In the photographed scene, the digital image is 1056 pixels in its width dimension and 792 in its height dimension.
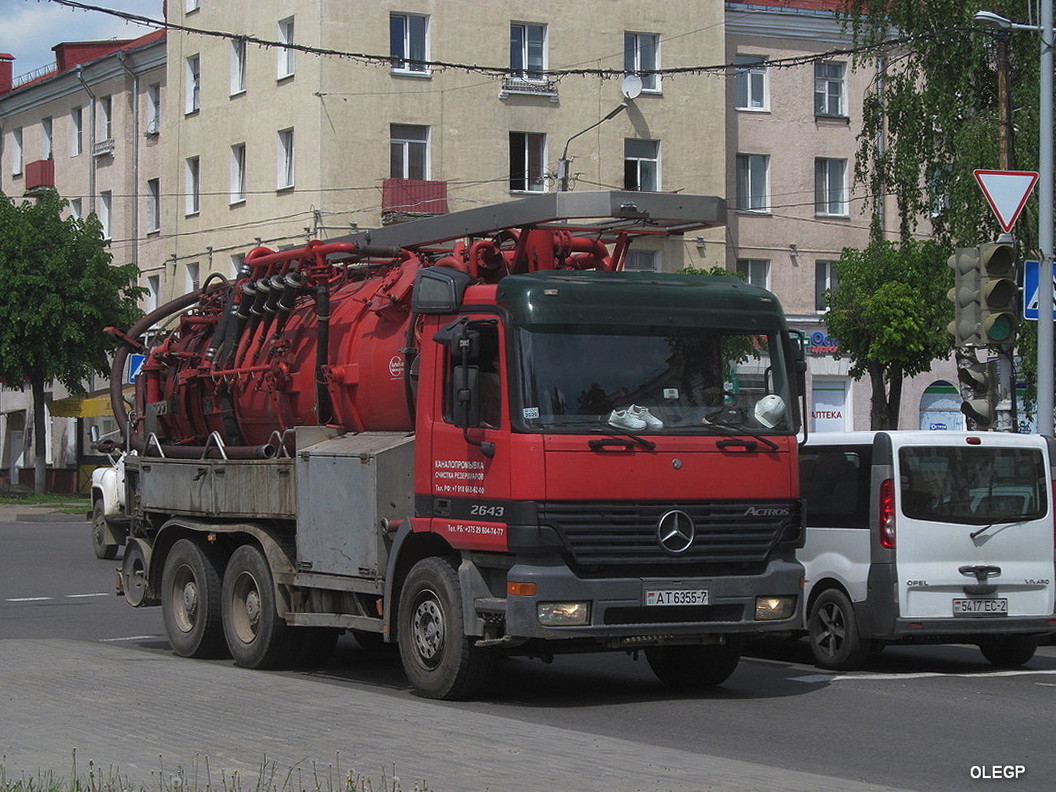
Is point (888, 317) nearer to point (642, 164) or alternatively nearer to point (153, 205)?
point (642, 164)

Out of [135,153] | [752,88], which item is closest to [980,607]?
[752,88]

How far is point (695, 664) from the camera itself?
42.2ft

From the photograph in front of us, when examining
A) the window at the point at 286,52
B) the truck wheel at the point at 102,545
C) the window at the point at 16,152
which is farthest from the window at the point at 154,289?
the truck wheel at the point at 102,545

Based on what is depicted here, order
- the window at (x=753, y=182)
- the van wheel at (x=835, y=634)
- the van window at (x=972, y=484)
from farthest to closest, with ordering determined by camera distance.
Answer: the window at (x=753, y=182) < the van wheel at (x=835, y=634) < the van window at (x=972, y=484)

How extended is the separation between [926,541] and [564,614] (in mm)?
3748

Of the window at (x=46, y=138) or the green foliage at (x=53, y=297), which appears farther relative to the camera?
the window at (x=46, y=138)

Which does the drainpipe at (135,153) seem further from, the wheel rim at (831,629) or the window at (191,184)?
the wheel rim at (831,629)

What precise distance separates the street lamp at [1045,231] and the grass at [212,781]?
1271 cm

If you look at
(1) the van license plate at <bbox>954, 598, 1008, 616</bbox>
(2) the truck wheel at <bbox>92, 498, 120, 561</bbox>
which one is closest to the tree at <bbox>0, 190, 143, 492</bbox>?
(2) the truck wheel at <bbox>92, 498, 120, 561</bbox>

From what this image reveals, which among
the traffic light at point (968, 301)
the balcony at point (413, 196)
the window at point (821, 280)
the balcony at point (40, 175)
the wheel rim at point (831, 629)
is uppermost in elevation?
the balcony at point (40, 175)

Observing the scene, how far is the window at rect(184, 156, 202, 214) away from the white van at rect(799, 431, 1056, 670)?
37.5 meters

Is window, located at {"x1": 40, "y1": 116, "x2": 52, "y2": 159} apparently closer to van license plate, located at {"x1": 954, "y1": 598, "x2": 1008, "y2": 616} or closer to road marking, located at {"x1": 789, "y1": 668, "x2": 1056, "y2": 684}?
road marking, located at {"x1": 789, "y1": 668, "x2": 1056, "y2": 684}

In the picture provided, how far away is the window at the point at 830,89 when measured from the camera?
49156 mm

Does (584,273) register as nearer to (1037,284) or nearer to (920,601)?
(920,601)
